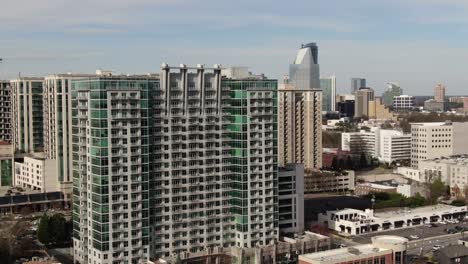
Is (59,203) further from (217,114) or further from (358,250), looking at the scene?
(358,250)

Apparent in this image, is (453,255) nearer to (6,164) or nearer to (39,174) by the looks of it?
(39,174)

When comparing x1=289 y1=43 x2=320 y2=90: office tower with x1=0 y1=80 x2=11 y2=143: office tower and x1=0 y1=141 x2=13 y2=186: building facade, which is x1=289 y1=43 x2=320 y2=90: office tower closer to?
x1=0 y1=80 x2=11 y2=143: office tower

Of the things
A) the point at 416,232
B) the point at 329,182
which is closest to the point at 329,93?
the point at 329,182

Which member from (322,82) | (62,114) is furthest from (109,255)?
(322,82)

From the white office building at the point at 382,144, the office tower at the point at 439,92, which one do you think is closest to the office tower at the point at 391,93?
the office tower at the point at 439,92

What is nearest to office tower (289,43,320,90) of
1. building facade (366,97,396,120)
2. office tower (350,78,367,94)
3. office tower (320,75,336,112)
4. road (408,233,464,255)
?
office tower (320,75,336,112)
